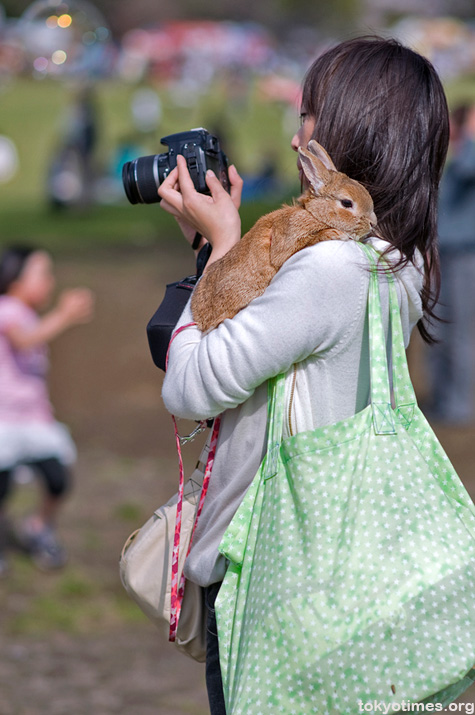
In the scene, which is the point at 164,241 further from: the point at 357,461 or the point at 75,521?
the point at 357,461

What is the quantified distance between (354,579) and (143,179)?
0.93m

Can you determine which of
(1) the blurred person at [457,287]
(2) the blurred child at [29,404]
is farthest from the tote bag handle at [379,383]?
(1) the blurred person at [457,287]

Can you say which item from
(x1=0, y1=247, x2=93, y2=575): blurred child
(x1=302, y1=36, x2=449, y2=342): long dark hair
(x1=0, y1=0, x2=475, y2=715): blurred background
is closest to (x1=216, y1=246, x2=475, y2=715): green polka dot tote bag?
(x1=302, y1=36, x2=449, y2=342): long dark hair

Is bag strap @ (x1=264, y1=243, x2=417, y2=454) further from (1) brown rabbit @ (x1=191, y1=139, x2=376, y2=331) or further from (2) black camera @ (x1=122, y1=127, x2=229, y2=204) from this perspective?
(2) black camera @ (x1=122, y1=127, x2=229, y2=204)

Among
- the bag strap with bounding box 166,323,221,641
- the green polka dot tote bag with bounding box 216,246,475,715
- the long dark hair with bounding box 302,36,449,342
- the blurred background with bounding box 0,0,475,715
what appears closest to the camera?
the green polka dot tote bag with bounding box 216,246,475,715

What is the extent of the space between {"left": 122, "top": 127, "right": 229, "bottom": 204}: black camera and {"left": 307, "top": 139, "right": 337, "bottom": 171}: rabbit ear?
27cm

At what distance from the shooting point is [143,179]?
72.1 inches

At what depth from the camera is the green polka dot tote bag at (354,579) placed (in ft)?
4.53

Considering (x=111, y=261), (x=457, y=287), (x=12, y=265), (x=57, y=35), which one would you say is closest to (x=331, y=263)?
(x=57, y=35)

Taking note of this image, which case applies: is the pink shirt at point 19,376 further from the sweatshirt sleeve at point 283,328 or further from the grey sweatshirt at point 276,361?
the sweatshirt sleeve at point 283,328

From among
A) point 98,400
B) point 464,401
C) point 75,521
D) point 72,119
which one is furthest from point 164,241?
point 75,521

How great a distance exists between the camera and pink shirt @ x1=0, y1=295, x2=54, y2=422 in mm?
4676

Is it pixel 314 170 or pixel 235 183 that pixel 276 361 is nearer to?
pixel 314 170

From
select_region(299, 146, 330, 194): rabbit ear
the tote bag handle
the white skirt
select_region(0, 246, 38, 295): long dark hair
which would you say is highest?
select_region(299, 146, 330, 194): rabbit ear
